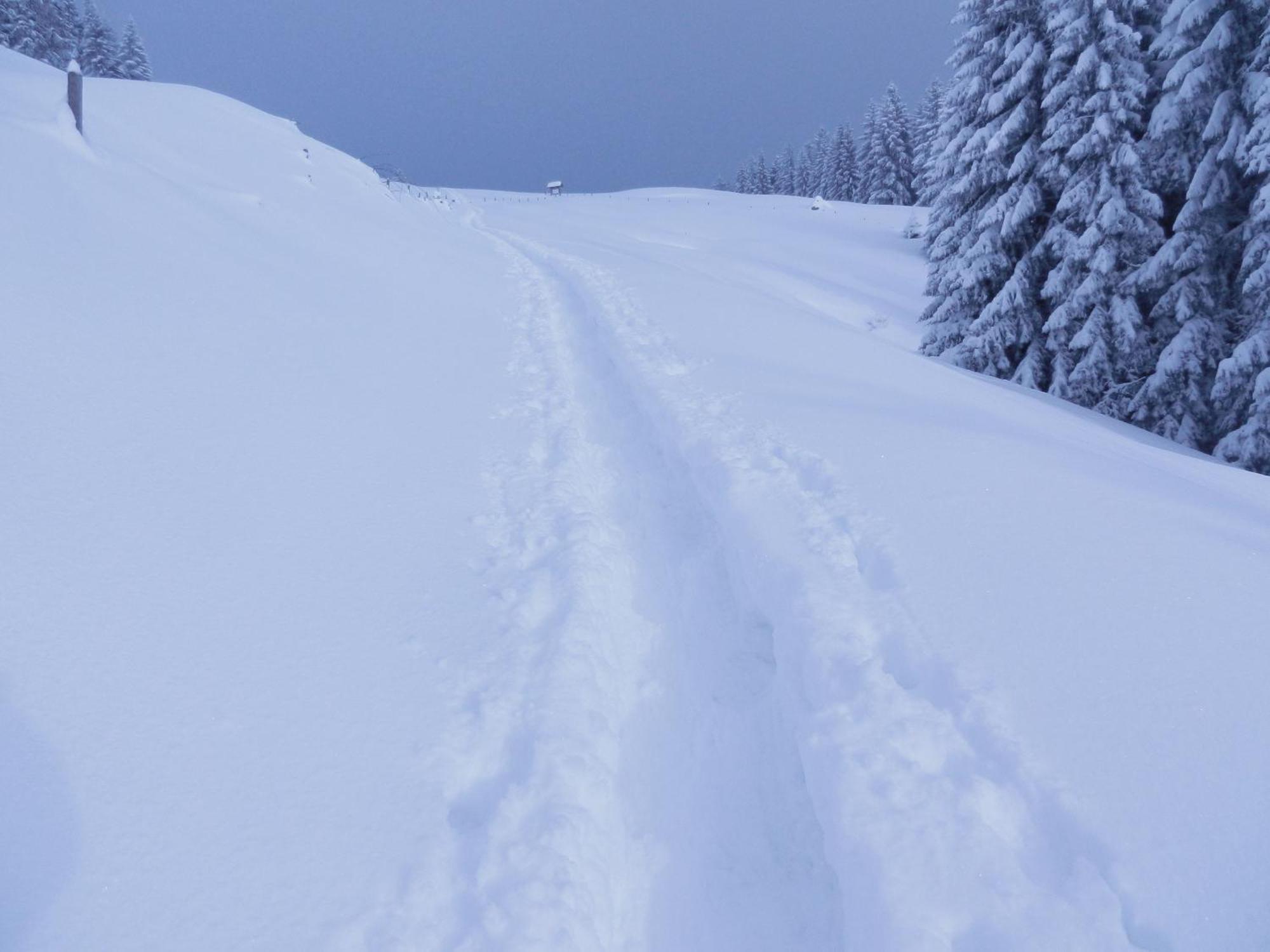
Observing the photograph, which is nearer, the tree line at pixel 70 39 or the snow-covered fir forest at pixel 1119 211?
the snow-covered fir forest at pixel 1119 211

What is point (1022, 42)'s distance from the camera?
13.6m

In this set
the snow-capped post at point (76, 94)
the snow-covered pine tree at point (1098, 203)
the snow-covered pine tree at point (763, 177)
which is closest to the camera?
the snow-capped post at point (76, 94)

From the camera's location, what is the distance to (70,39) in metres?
41.4

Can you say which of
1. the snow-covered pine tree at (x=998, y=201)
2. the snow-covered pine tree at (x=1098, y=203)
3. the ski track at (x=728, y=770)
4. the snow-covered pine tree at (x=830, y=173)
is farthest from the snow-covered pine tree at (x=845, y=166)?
the ski track at (x=728, y=770)

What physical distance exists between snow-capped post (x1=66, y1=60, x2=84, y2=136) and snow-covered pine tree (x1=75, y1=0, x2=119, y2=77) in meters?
46.4

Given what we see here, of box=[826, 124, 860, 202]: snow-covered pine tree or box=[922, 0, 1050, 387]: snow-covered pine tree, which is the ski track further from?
box=[826, 124, 860, 202]: snow-covered pine tree

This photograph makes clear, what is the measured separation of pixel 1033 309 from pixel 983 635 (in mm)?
12916

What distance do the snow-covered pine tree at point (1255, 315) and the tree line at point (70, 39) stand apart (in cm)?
4753

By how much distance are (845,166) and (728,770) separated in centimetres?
6698

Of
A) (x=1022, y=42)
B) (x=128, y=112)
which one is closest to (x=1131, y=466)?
(x=1022, y=42)

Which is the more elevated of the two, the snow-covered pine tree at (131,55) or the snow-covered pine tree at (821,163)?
the snow-covered pine tree at (131,55)

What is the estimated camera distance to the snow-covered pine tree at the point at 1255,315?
1041 centimetres

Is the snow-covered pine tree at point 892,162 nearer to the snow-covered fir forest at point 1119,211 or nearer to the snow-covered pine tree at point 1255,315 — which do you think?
the snow-covered fir forest at point 1119,211

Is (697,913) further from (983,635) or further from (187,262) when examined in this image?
(187,262)
